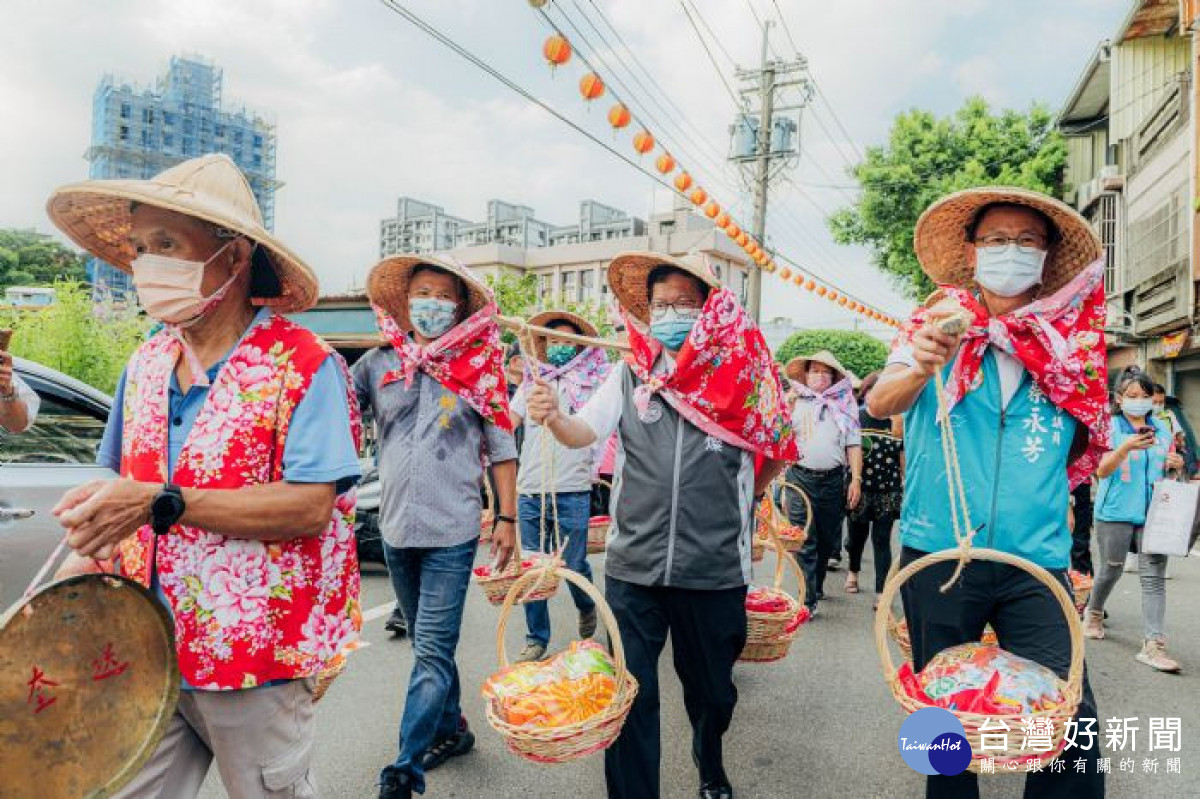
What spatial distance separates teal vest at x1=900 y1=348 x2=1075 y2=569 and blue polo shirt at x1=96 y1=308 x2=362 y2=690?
5.78 feet

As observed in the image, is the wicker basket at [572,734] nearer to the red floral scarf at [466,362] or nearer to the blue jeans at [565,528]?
the red floral scarf at [466,362]

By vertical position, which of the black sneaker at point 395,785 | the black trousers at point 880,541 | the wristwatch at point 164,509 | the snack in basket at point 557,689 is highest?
the wristwatch at point 164,509

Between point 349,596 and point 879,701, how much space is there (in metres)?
3.44

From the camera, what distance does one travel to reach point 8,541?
3215 mm

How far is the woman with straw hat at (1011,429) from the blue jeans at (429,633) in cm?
174

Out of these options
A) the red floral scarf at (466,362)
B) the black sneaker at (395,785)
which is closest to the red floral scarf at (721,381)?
the red floral scarf at (466,362)

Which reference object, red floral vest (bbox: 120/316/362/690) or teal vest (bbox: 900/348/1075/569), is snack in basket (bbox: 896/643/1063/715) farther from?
red floral vest (bbox: 120/316/362/690)

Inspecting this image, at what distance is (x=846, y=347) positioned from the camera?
26156 mm

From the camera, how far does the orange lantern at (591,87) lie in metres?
7.43

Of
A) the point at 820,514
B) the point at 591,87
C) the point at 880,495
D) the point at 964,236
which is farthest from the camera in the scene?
the point at 591,87

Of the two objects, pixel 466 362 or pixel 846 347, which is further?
pixel 846 347

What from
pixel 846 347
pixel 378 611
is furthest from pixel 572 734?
pixel 846 347

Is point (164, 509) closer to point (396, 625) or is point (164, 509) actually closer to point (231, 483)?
point (231, 483)

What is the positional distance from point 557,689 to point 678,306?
4.77 feet
